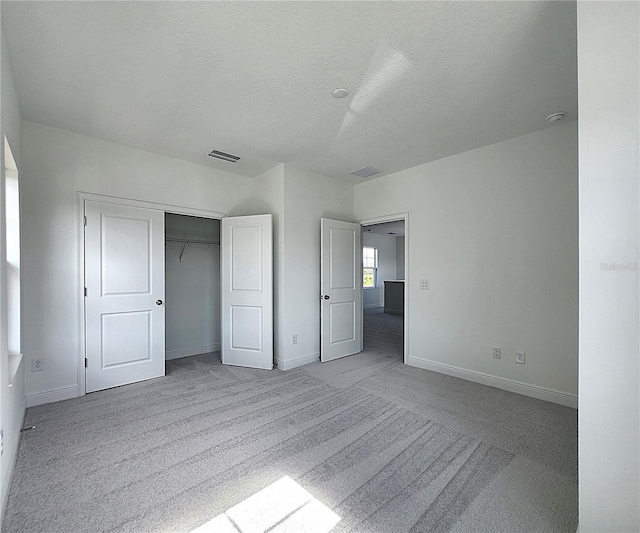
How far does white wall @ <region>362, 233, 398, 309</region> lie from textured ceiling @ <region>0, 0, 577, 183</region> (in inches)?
270

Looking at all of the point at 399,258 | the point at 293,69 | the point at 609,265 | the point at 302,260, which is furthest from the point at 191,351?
the point at 399,258

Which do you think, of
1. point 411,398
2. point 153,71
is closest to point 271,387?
point 411,398

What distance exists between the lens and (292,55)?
190 centimetres

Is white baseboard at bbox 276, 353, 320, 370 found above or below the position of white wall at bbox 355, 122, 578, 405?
below

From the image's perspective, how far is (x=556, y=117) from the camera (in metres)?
2.63

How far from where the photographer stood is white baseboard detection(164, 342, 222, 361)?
4246 mm

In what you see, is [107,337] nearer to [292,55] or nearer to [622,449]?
[292,55]

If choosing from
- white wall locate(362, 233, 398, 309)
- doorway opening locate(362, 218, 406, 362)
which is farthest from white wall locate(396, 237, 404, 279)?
white wall locate(362, 233, 398, 309)

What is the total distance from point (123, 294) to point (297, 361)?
7.16 ft

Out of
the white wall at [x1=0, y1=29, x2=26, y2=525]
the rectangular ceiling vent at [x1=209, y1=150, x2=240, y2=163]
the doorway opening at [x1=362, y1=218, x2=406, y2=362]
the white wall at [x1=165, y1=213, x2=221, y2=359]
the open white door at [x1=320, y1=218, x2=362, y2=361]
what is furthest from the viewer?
the doorway opening at [x1=362, y1=218, x2=406, y2=362]

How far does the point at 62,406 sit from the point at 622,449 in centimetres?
392

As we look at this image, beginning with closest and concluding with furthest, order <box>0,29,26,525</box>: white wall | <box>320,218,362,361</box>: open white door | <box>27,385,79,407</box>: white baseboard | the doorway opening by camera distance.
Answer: <box>0,29,26,525</box>: white wall → <box>27,385,79,407</box>: white baseboard → <box>320,218,362,361</box>: open white door → the doorway opening

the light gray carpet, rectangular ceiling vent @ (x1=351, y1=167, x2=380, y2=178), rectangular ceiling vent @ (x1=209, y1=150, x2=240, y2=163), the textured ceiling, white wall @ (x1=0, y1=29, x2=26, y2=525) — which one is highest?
the textured ceiling

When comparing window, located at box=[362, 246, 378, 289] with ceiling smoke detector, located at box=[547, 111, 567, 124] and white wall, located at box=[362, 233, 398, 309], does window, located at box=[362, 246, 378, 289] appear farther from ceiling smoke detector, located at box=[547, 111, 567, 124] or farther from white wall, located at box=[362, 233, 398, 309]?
ceiling smoke detector, located at box=[547, 111, 567, 124]
